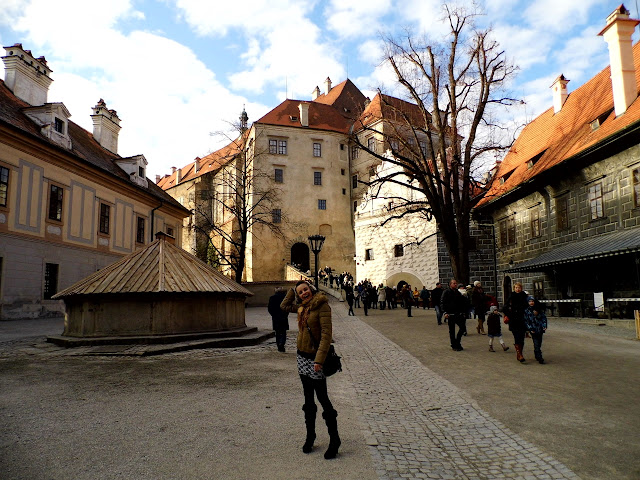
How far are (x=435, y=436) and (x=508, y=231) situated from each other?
954 inches

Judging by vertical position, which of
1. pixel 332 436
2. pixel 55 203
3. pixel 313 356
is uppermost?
pixel 55 203

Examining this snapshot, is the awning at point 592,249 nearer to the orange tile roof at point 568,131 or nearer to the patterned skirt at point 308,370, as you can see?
the orange tile roof at point 568,131

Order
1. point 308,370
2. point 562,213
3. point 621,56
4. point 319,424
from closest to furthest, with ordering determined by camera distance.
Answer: point 308,370 → point 319,424 → point 621,56 → point 562,213

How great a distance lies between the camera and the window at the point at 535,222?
77.2 ft

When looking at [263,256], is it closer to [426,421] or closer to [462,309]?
[462,309]

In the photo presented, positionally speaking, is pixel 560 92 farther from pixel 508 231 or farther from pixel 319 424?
pixel 319 424

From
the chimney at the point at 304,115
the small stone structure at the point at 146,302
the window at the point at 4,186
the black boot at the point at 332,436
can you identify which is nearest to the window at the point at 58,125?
the window at the point at 4,186

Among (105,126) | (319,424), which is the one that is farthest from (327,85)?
(319,424)

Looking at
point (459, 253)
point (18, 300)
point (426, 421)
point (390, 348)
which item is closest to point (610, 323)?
point (459, 253)

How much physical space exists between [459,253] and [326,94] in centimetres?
4984

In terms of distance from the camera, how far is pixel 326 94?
65562mm

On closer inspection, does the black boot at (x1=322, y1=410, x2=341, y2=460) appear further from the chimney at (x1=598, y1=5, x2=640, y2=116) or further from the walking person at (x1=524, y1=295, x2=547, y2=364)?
the chimney at (x1=598, y1=5, x2=640, y2=116)

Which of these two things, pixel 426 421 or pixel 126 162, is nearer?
pixel 426 421

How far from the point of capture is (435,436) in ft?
17.0
